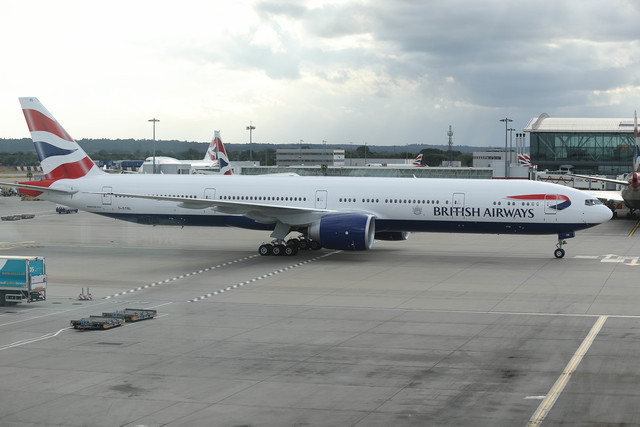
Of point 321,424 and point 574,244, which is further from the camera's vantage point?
point 574,244

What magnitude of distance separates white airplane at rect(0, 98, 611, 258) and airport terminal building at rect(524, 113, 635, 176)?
8624cm

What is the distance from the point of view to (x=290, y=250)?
37031mm

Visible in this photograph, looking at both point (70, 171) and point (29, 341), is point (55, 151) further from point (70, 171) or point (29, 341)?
point (29, 341)

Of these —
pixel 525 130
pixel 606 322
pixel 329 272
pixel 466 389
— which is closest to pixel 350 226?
pixel 329 272

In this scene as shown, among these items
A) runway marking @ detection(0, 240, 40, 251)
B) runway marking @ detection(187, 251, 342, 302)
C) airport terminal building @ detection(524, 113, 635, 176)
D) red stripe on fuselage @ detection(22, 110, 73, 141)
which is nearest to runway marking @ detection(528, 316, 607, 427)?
runway marking @ detection(187, 251, 342, 302)

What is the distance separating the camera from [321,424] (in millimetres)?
13453

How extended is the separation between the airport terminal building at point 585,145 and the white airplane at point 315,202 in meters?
86.2

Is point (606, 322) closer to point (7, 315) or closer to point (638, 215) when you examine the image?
point (7, 315)

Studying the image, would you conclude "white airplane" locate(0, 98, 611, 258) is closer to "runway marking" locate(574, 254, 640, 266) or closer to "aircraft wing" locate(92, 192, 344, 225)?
"aircraft wing" locate(92, 192, 344, 225)

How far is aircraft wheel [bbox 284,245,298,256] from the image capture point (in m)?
37.0

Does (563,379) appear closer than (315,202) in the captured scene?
Yes

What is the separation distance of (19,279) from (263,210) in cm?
Result: 1405

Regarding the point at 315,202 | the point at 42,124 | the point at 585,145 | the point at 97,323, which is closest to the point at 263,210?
the point at 315,202

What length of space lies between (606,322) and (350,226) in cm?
1409
